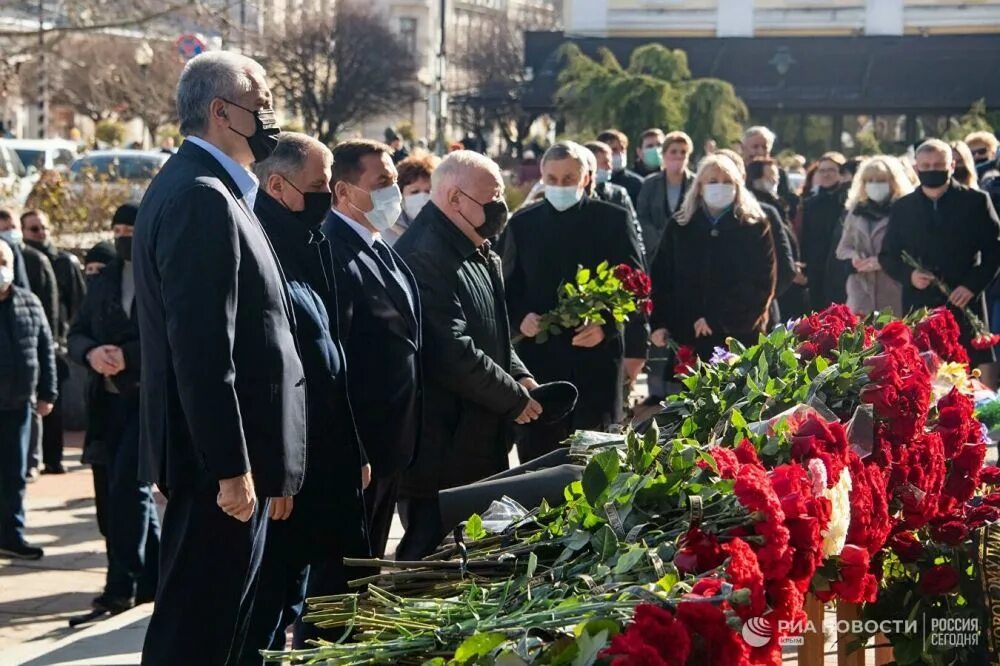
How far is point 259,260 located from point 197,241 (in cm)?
22

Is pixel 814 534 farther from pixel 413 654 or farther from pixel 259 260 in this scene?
pixel 259 260

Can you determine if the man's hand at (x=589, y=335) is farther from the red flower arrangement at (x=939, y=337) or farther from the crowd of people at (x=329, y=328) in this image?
the red flower arrangement at (x=939, y=337)

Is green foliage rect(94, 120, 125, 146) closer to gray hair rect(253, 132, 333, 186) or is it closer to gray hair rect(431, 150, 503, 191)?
gray hair rect(431, 150, 503, 191)

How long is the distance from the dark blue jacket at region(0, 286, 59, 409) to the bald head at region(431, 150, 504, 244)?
11.3ft

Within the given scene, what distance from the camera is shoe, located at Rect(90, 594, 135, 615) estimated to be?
7105 mm

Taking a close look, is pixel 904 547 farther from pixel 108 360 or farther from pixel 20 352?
pixel 20 352

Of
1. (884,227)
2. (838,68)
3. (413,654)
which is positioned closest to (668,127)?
(884,227)

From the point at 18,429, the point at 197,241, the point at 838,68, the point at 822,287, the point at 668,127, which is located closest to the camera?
the point at 197,241

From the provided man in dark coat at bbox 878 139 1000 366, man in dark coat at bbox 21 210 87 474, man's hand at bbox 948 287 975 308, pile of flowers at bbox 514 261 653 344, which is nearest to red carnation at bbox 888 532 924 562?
pile of flowers at bbox 514 261 653 344

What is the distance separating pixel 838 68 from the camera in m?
39.8

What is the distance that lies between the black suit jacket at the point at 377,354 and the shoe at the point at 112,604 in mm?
2114

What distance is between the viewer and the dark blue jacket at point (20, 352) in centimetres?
870

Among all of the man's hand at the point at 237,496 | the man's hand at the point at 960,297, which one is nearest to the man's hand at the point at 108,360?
the man's hand at the point at 237,496

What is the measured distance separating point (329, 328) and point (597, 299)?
2.52 meters
